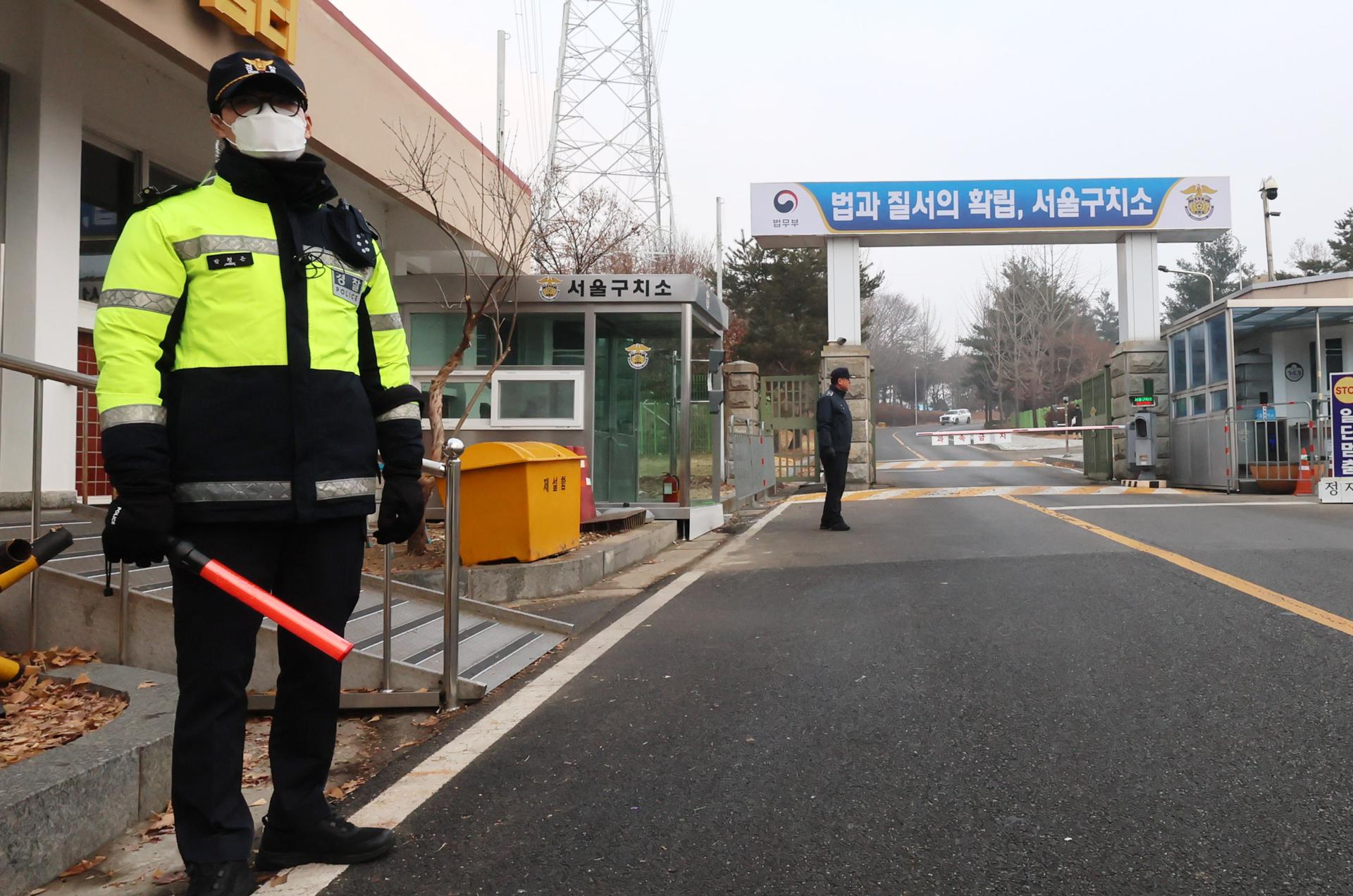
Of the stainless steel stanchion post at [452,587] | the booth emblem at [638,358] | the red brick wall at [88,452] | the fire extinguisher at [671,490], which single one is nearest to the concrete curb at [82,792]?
the stainless steel stanchion post at [452,587]

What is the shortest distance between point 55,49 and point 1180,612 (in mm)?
8130

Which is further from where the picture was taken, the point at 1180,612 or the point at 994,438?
the point at 994,438

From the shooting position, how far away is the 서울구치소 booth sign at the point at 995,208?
2009 cm

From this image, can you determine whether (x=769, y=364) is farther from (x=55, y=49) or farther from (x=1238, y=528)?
(x=55, y=49)

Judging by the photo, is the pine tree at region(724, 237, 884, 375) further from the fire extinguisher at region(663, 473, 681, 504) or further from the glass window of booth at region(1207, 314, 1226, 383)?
the fire extinguisher at region(663, 473, 681, 504)

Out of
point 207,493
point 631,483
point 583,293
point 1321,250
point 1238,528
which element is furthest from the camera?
point 1321,250

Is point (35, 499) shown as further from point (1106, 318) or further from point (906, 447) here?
point (1106, 318)

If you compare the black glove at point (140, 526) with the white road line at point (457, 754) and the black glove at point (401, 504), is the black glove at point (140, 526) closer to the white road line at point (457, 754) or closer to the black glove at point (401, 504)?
the black glove at point (401, 504)

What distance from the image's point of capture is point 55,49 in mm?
7297

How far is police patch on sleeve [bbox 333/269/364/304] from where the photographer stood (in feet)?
9.21

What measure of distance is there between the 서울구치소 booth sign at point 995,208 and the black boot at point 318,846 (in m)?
18.4

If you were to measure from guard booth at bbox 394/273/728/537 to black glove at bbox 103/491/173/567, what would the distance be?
792cm

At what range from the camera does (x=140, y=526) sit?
240cm

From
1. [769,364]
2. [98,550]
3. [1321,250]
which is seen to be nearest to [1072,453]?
[769,364]
